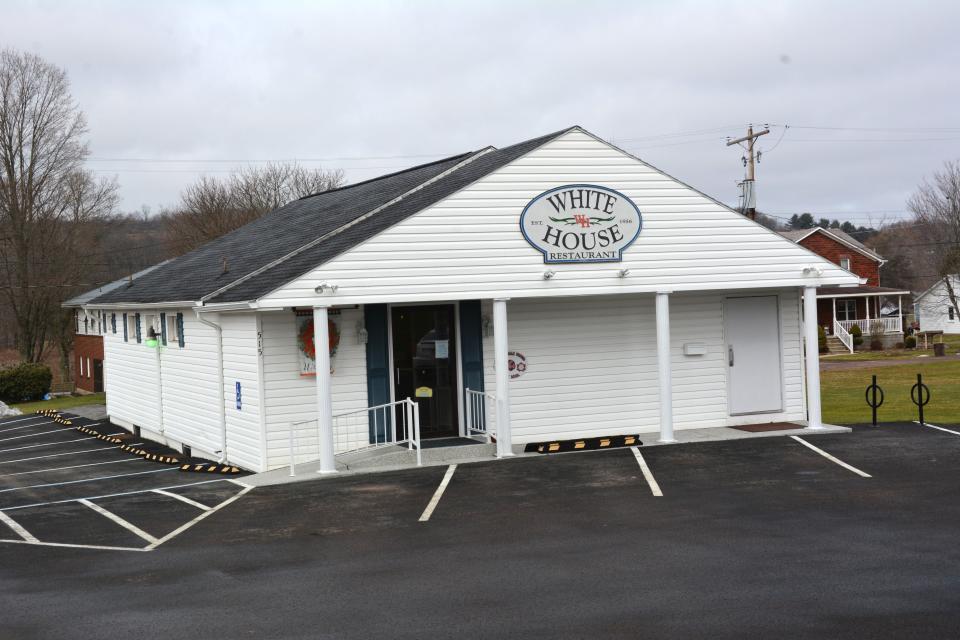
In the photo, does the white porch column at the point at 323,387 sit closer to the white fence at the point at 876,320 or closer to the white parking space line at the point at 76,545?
the white parking space line at the point at 76,545

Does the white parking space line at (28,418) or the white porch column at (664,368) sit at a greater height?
the white porch column at (664,368)

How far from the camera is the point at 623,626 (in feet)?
24.3

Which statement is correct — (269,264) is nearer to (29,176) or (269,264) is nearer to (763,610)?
(763,610)

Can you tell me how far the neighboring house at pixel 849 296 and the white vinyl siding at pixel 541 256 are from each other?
36643mm

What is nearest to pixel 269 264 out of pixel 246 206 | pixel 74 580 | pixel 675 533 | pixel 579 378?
pixel 579 378

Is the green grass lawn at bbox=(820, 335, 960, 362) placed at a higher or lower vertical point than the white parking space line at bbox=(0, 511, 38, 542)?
higher

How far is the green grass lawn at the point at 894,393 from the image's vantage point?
882 inches

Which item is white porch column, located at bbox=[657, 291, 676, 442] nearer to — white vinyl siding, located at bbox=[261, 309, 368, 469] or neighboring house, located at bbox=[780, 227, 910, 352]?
white vinyl siding, located at bbox=[261, 309, 368, 469]

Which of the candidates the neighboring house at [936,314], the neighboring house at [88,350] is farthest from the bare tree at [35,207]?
the neighboring house at [936,314]

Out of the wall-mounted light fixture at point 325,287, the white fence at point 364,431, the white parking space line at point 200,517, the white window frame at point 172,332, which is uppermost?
the wall-mounted light fixture at point 325,287

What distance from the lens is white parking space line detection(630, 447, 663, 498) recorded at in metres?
12.6

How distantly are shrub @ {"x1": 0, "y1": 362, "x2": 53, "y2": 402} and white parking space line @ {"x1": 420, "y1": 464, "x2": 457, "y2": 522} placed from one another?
28403 mm

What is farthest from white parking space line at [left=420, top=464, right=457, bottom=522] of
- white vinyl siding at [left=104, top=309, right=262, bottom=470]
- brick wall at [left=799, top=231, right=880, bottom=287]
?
→ brick wall at [left=799, top=231, right=880, bottom=287]

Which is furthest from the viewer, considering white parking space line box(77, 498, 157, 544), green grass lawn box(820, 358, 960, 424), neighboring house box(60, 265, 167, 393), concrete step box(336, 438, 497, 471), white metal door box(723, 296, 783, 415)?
neighboring house box(60, 265, 167, 393)
